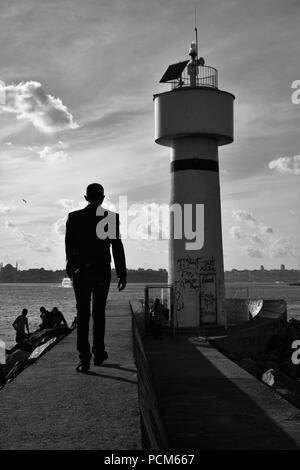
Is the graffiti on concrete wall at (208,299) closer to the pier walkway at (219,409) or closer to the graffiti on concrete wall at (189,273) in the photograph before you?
the graffiti on concrete wall at (189,273)

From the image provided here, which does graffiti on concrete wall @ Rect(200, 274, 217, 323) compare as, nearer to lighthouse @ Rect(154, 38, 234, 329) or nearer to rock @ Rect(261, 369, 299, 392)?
lighthouse @ Rect(154, 38, 234, 329)

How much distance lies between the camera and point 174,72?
19344mm

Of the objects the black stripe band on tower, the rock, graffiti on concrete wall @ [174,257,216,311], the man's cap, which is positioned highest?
the black stripe band on tower

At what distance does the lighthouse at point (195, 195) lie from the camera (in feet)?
59.9

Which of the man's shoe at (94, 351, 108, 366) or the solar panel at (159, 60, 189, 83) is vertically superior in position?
the solar panel at (159, 60, 189, 83)

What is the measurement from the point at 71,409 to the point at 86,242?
240cm

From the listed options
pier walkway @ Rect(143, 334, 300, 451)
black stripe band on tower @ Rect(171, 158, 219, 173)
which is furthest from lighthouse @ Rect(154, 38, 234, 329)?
pier walkway @ Rect(143, 334, 300, 451)

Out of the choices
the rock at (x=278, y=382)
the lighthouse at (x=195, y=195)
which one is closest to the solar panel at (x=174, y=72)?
the lighthouse at (x=195, y=195)

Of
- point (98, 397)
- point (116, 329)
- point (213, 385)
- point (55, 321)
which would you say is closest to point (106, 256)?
point (98, 397)

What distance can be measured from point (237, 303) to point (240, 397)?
53.2ft

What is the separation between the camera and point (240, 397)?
8086 mm

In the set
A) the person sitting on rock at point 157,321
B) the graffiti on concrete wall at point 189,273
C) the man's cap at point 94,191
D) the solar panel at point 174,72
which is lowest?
the person sitting on rock at point 157,321

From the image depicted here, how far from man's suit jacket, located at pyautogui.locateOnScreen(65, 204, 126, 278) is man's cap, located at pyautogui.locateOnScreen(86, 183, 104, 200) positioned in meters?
0.11

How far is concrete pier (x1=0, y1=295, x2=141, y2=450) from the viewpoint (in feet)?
13.2
